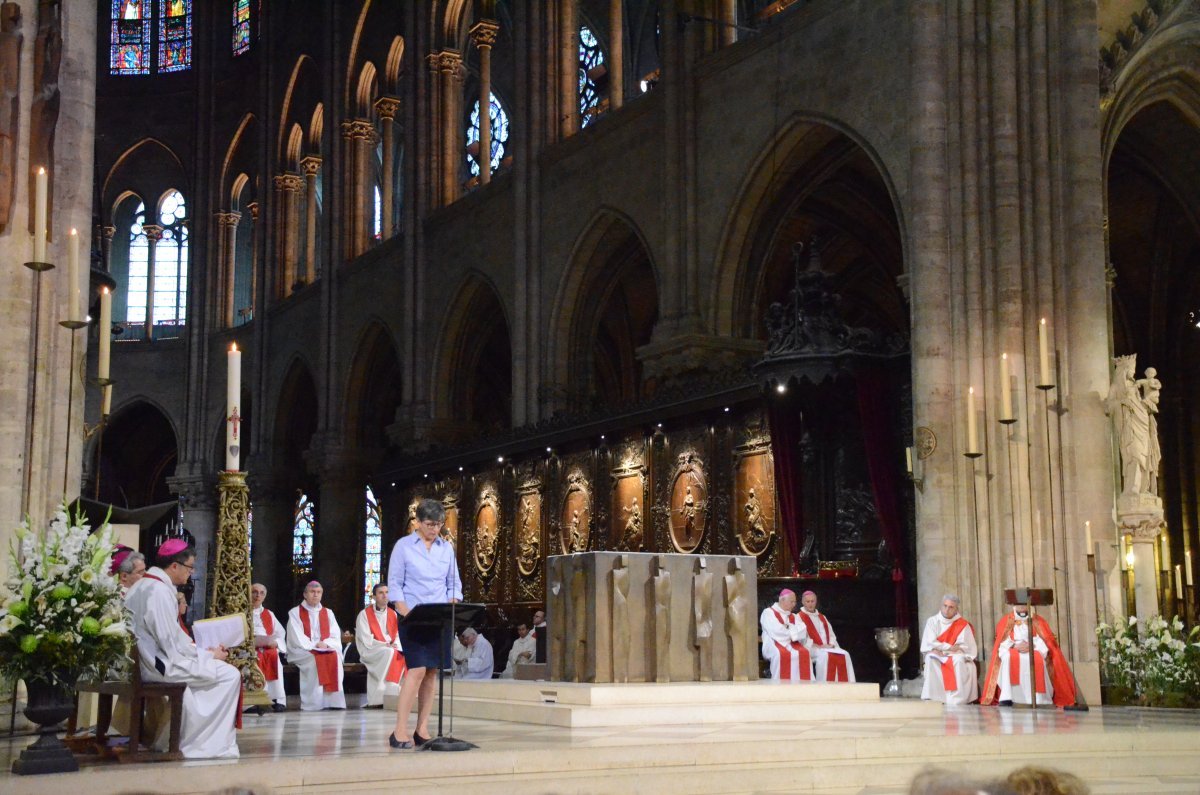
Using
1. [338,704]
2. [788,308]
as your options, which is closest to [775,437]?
[788,308]

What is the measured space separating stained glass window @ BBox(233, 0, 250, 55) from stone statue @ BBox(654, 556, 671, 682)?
30243 mm

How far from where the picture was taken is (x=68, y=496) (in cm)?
1124

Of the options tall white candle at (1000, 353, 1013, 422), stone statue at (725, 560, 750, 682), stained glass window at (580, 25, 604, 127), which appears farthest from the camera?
stained glass window at (580, 25, 604, 127)

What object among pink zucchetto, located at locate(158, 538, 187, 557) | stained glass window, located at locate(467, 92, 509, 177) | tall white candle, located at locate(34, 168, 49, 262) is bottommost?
pink zucchetto, located at locate(158, 538, 187, 557)

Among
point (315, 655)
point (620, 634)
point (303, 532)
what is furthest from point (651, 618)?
point (303, 532)

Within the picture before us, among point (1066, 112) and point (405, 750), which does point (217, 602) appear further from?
point (1066, 112)

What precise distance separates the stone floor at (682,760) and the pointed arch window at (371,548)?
1965cm

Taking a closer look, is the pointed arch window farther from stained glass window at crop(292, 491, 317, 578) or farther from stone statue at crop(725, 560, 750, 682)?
stone statue at crop(725, 560, 750, 682)

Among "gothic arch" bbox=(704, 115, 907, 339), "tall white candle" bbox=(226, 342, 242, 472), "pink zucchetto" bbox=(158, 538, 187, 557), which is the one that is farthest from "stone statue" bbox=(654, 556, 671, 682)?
"gothic arch" bbox=(704, 115, 907, 339)

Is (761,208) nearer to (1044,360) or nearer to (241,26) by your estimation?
(1044,360)

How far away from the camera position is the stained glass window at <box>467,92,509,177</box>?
3136cm

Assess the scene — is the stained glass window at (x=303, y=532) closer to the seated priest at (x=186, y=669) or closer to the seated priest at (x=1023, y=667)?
the seated priest at (x=1023, y=667)

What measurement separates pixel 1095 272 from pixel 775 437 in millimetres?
4198

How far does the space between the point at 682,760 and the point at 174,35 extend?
35.8 metres
